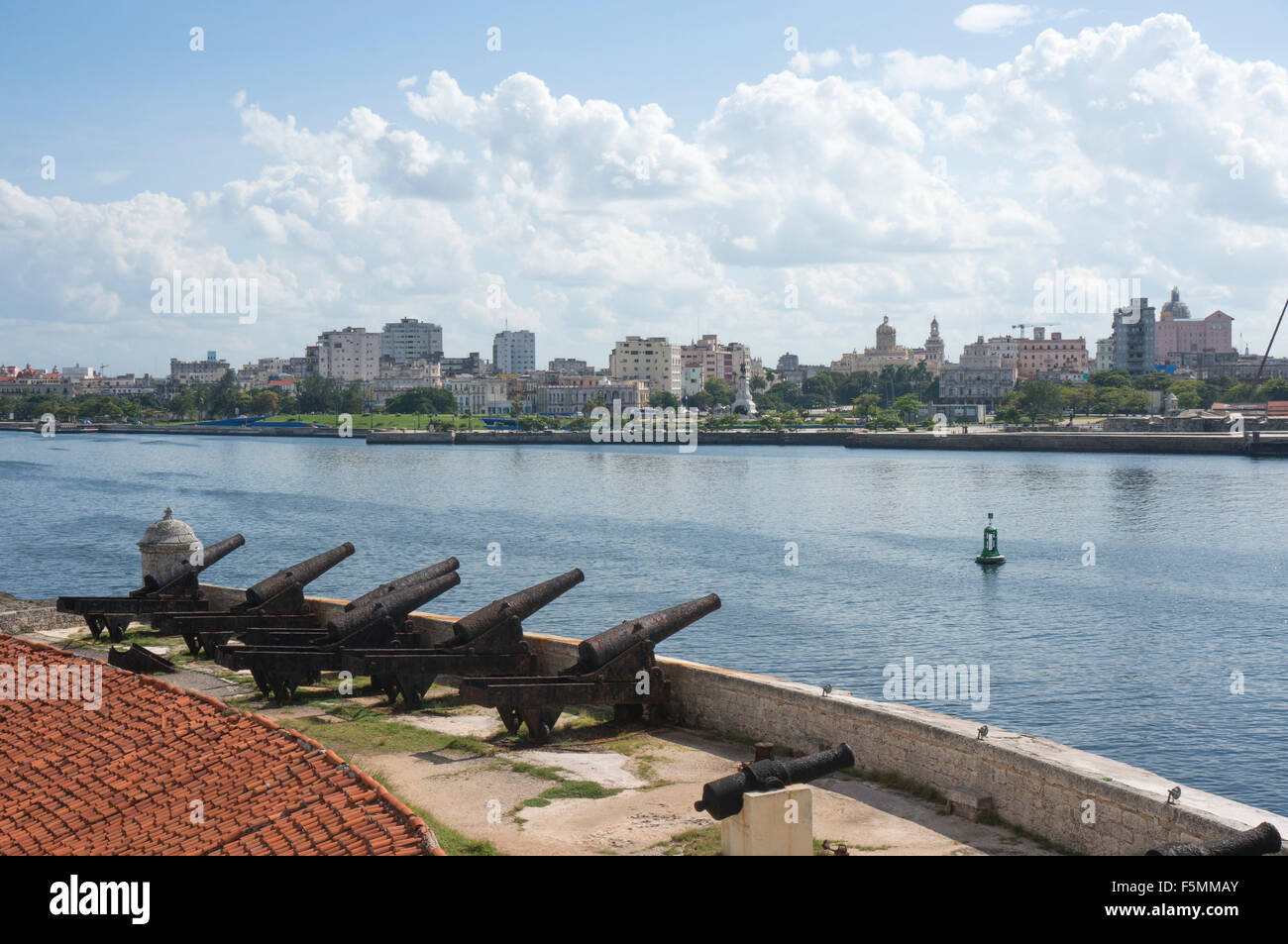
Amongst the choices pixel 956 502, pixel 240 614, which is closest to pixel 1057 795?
pixel 240 614

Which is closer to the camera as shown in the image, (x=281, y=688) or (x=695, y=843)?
(x=695, y=843)

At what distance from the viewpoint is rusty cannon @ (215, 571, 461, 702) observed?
13422 mm

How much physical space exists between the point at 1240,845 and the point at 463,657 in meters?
8.20

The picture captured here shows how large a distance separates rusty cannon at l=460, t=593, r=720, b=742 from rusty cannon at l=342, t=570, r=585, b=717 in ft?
3.84

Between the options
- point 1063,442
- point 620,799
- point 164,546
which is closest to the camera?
point 620,799

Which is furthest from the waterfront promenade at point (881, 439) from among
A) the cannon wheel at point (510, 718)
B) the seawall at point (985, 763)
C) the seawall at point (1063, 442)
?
the cannon wheel at point (510, 718)

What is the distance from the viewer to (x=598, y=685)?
12.1m

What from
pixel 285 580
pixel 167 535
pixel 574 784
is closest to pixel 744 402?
pixel 167 535

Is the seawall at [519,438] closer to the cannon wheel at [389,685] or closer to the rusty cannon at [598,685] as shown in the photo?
the cannon wheel at [389,685]

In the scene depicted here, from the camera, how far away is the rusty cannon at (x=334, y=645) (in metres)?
13.4

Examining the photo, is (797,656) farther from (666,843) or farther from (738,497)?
(738,497)

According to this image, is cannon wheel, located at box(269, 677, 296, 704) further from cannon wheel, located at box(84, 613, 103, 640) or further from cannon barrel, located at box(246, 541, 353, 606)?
cannon wheel, located at box(84, 613, 103, 640)

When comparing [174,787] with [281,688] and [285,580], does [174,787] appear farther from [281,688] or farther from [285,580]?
[285,580]

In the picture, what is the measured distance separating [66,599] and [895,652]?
60.2 ft
